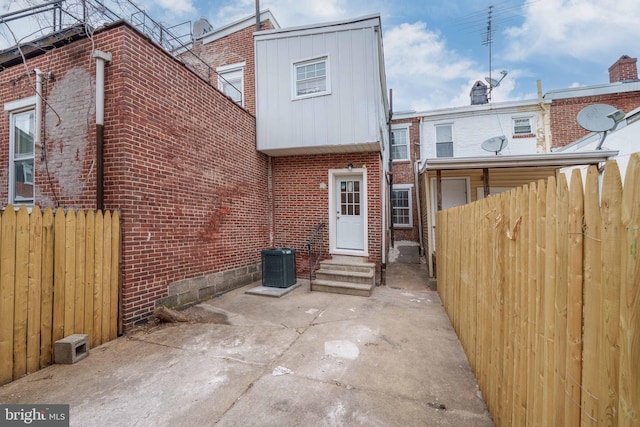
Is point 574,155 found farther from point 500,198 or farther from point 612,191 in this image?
point 612,191

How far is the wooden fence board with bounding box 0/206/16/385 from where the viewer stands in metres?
2.81

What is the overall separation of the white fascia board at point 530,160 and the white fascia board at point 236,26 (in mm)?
6957

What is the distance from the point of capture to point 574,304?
3.83ft

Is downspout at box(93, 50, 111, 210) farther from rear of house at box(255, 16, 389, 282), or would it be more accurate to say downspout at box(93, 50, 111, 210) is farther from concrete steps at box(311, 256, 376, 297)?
concrete steps at box(311, 256, 376, 297)

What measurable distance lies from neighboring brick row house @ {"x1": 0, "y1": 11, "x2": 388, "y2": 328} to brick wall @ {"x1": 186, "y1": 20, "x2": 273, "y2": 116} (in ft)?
0.15

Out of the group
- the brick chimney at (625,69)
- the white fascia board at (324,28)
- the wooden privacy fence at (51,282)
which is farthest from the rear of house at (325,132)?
the brick chimney at (625,69)

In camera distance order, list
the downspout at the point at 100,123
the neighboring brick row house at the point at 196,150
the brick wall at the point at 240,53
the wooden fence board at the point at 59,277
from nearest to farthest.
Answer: the wooden fence board at the point at 59,277 → the downspout at the point at 100,123 → the neighboring brick row house at the point at 196,150 → the brick wall at the point at 240,53

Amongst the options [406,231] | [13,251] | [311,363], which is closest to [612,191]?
[311,363]

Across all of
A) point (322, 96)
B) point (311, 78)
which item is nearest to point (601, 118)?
point (322, 96)

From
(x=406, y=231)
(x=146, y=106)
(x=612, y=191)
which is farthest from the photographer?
(x=406, y=231)

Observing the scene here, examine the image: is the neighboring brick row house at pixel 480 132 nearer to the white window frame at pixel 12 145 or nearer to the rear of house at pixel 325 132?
the rear of house at pixel 325 132

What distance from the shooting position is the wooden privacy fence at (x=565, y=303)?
0.89m

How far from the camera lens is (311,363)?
317cm

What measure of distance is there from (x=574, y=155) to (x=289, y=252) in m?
6.89
